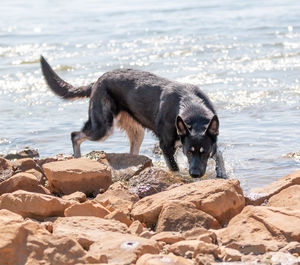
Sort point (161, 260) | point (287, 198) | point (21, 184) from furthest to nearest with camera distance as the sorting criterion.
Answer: point (21, 184) → point (287, 198) → point (161, 260)

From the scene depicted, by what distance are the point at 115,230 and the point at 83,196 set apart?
1.34m

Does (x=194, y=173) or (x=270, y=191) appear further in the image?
(x=194, y=173)

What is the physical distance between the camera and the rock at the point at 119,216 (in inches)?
218

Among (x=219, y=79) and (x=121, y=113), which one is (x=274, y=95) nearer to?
(x=219, y=79)

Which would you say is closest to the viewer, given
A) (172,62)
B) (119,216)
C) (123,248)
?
(123,248)

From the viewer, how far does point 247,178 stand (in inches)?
310

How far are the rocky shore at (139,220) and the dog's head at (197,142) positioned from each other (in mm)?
469

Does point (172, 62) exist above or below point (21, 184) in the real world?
below

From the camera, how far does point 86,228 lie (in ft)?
16.4

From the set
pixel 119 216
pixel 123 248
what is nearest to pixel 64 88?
pixel 119 216

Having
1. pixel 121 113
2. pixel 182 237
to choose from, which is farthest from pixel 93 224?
pixel 121 113

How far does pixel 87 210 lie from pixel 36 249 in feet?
4.24

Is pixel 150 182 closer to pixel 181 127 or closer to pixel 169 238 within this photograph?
pixel 181 127

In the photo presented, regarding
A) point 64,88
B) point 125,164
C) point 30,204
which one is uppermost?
point 64,88
